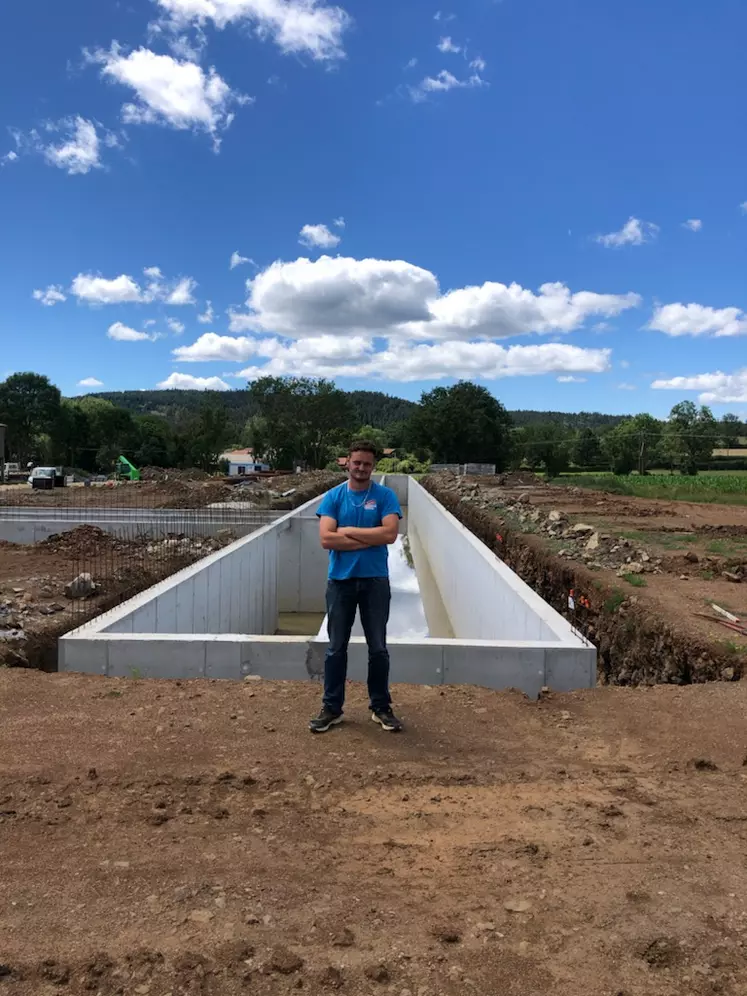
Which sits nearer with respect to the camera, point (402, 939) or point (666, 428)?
point (402, 939)

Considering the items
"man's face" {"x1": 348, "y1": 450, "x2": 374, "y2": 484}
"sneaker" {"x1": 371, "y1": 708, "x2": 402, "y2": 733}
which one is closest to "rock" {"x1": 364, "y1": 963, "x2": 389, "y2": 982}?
"sneaker" {"x1": 371, "y1": 708, "x2": 402, "y2": 733}

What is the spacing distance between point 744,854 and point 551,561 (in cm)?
926

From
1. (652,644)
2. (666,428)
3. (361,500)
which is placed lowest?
(652,644)

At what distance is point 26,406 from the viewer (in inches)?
2391

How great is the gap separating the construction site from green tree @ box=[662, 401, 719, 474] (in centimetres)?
7639

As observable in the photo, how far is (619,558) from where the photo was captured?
37.0 ft

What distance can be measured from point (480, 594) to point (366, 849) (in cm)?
795

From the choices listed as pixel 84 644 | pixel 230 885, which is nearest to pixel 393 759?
pixel 230 885

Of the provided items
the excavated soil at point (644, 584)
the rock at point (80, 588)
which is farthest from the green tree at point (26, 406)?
the rock at point (80, 588)

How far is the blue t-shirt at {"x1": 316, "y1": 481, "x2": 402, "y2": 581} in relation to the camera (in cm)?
389

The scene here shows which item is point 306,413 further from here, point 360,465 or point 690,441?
point 360,465

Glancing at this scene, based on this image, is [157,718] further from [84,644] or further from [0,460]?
[0,460]

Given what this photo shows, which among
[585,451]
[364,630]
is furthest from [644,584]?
[585,451]

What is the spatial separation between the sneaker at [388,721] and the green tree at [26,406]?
64.9 m
